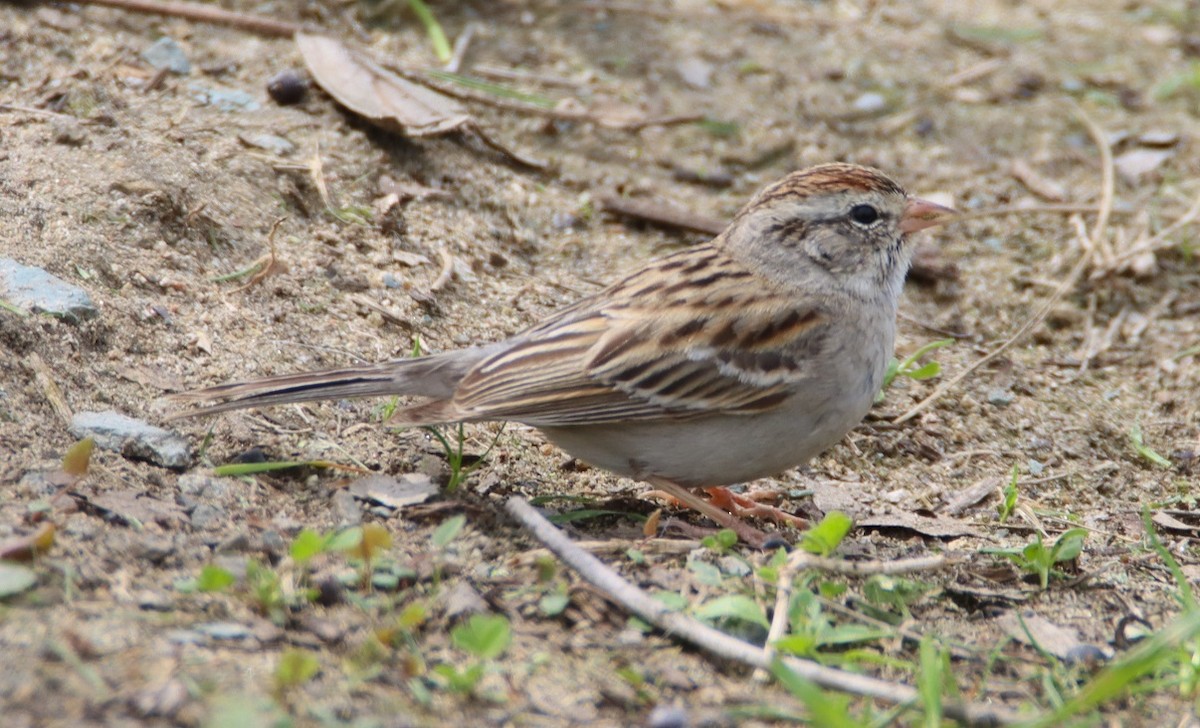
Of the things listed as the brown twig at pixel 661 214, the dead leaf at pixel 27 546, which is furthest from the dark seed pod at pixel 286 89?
the dead leaf at pixel 27 546

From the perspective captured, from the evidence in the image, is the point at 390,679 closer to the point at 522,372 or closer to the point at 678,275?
the point at 522,372

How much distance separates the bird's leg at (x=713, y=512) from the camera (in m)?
4.16

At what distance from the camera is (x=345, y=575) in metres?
3.25

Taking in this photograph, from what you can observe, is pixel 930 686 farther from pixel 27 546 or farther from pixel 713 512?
pixel 27 546

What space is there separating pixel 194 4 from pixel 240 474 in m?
3.60

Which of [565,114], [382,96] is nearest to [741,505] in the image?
[382,96]

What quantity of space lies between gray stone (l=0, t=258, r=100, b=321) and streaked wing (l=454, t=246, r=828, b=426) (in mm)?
1269

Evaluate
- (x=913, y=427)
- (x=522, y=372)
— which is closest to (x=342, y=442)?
(x=522, y=372)

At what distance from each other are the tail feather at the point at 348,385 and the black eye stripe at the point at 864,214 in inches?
56.5

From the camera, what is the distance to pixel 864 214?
15.1 feet

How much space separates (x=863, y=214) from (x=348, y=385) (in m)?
1.92

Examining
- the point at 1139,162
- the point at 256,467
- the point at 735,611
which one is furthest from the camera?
the point at 1139,162

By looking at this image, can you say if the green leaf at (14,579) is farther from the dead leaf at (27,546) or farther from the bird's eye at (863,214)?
the bird's eye at (863,214)

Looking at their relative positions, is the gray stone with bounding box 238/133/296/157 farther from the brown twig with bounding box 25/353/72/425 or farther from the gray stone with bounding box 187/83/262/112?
the brown twig with bounding box 25/353/72/425
